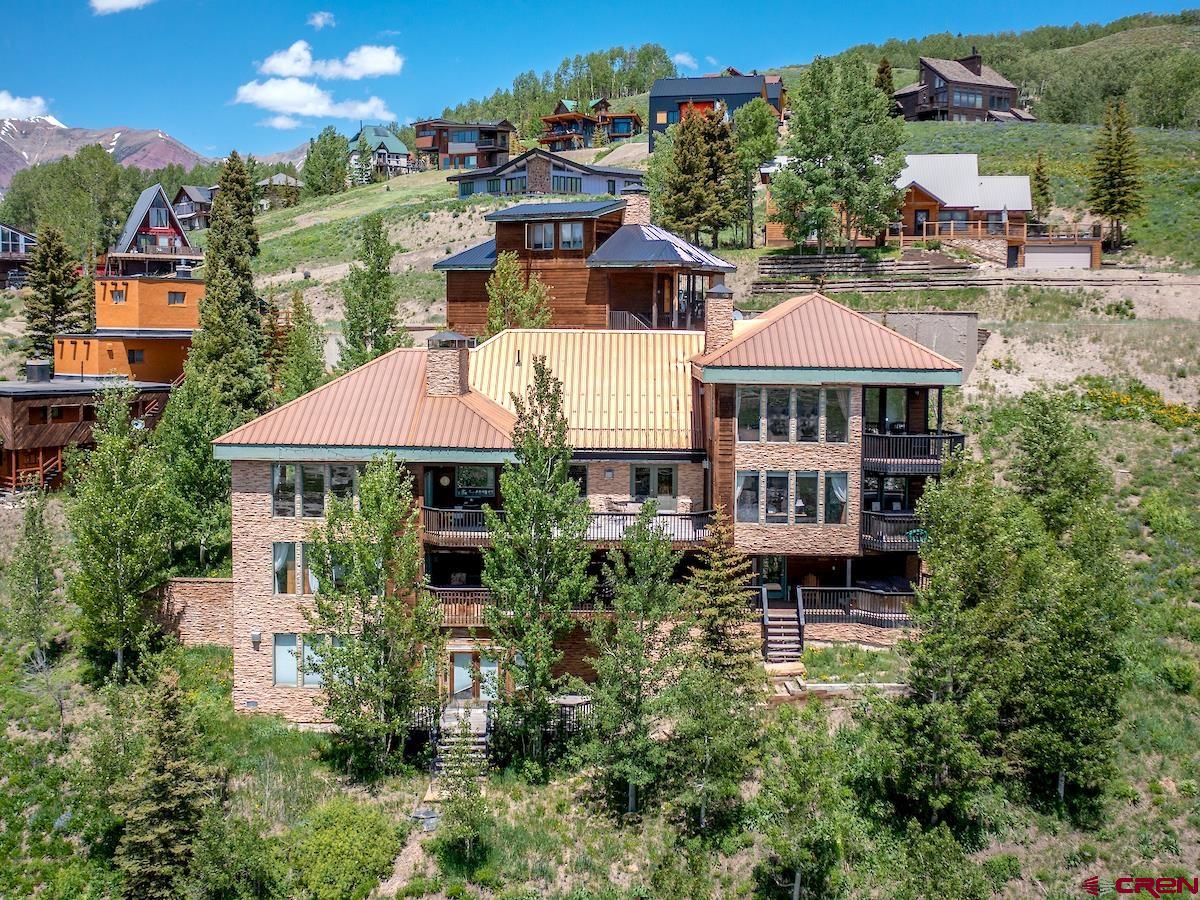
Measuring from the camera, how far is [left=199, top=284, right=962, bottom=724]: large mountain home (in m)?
31.2

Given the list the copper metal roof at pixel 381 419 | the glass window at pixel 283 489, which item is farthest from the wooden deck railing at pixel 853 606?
the glass window at pixel 283 489

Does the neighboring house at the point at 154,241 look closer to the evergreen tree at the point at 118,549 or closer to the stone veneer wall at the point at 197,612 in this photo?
the evergreen tree at the point at 118,549

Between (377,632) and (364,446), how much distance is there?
551cm

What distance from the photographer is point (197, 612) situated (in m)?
33.9

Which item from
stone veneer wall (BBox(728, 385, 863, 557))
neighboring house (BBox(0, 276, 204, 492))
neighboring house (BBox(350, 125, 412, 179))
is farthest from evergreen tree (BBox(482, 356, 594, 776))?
neighboring house (BBox(350, 125, 412, 179))

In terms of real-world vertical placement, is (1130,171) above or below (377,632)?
above

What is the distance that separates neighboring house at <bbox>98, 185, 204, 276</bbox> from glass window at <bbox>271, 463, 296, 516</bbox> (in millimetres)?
35857

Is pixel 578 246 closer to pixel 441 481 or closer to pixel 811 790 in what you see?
pixel 441 481

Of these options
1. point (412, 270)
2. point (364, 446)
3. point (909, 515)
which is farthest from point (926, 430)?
point (412, 270)

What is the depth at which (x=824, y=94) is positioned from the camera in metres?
62.4

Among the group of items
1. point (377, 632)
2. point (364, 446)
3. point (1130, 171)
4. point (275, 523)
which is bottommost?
point (377, 632)

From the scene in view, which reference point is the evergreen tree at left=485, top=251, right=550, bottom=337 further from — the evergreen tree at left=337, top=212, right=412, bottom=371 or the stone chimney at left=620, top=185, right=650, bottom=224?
the stone chimney at left=620, top=185, right=650, bottom=224

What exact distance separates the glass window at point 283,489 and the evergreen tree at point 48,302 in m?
37.8

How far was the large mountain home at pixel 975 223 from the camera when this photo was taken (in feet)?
207
